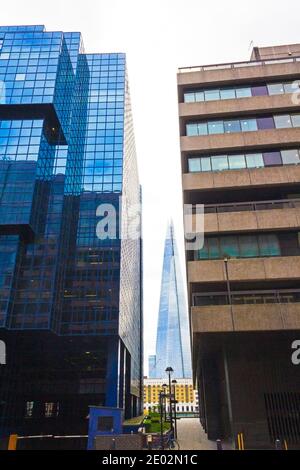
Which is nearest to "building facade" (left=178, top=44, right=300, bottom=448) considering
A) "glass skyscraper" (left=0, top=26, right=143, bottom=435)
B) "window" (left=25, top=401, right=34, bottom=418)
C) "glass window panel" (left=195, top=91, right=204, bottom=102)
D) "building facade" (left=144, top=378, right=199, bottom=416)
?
"glass window panel" (left=195, top=91, right=204, bottom=102)

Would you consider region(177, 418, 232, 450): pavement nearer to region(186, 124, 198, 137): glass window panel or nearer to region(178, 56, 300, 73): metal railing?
region(186, 124, 198, 137): glass window panel

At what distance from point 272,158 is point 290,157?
1.66 metres

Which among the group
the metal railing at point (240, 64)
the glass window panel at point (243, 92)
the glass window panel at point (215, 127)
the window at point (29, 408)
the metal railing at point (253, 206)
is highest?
the metal railing at point (240, 64)

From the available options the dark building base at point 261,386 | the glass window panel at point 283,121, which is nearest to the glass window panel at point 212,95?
the glass window panel at point 283,121

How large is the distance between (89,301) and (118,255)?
9912 millimetres

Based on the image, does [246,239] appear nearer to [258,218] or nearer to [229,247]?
[229,247]

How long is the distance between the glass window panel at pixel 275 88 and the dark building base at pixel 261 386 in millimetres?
24876

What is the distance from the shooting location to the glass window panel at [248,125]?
35.1 m

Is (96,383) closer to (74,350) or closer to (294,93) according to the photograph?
(74,350)

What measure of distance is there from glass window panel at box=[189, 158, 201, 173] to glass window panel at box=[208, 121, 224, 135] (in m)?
3.47

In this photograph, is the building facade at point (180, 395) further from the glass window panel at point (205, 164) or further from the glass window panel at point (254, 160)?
the glass window panel at point (254, 160)

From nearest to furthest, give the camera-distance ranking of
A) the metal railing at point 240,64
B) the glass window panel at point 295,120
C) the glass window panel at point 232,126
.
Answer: the glass window panel at point 295,120
the glass window panel at point 232,126
the metal railing at point 240,64

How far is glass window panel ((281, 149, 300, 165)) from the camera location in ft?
109

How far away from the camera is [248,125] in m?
35.4
